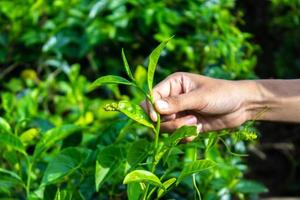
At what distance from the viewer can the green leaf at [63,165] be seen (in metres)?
1.87

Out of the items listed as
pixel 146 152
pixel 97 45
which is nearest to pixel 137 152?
pixel 146 152

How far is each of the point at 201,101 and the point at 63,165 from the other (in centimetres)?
42

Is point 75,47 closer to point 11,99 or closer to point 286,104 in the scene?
point 11,99

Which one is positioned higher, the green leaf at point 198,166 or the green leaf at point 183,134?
the green leaf at point 183,134

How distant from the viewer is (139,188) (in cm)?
162

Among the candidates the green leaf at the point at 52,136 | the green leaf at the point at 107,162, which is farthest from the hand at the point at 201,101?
the green leaf at the point at 52,136

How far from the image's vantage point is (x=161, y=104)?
1.65 metres

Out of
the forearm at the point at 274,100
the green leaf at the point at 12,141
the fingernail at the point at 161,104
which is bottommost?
the forearm at the point at 274,100

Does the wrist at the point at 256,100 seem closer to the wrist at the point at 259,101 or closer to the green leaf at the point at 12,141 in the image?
the wrist at the point at 259,101

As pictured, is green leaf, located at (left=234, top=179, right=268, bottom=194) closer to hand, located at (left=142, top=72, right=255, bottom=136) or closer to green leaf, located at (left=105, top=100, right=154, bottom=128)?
hand, located at (left=142, top=72, right=255, bottom=136)

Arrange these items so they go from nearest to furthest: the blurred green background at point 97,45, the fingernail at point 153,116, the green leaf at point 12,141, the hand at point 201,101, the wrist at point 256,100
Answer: the fingernail at point 153,116, the hand at point 201,101, the green leaf at point 12,141, the wrist at point 256,100, the blurred green background at point 97,45

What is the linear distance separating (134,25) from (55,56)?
450 millimetres

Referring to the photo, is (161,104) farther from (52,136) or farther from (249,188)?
(249,188)

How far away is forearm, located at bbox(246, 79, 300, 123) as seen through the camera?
2.15 metres
